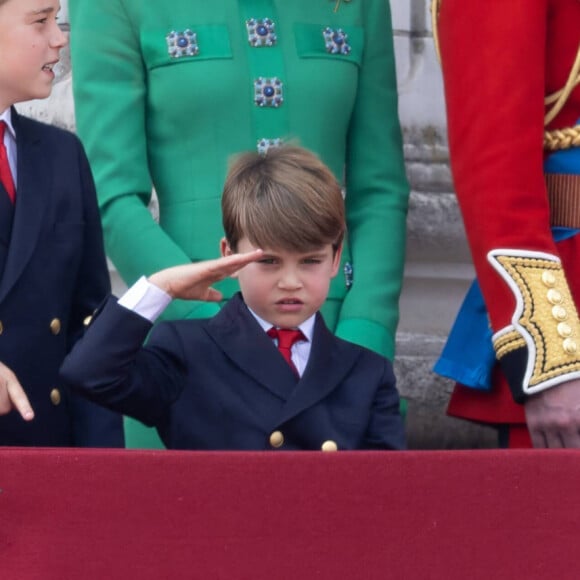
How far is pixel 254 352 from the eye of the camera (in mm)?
2154

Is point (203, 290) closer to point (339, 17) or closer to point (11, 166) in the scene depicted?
point (11, 166)

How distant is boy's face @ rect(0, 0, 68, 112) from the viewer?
220cm

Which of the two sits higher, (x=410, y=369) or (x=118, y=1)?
(x=118, y=1)

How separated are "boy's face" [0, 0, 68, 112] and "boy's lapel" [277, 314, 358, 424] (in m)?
0.54

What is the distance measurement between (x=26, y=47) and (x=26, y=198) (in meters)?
0.22

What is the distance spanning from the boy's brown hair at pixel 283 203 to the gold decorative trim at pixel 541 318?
264 mm

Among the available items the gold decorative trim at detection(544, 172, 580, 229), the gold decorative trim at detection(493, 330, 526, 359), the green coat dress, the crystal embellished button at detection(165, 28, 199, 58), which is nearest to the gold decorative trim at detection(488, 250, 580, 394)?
the gold decorative trim at detection(493, 330, 526, 359)

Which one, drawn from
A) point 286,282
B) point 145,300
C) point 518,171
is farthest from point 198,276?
point 518,171

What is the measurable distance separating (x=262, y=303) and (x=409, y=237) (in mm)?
1288

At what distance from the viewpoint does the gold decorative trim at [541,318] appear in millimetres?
2121

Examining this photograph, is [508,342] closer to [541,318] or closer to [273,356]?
[541,318]

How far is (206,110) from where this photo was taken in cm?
253

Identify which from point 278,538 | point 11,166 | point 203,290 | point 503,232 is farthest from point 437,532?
point 11,166

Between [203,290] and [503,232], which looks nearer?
[203,290]
